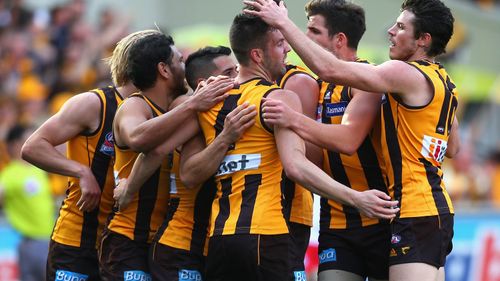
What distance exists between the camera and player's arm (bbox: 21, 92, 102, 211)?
7863mm

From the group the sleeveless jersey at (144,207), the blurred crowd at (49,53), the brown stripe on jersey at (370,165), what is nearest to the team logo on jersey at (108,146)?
the sleeveless jersey at (144,207)

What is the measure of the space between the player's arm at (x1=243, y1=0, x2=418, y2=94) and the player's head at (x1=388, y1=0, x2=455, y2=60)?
370 mm

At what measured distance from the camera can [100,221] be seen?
8.14 metres

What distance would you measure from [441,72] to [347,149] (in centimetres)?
85

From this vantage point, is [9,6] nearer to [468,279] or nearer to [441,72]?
[468,279]

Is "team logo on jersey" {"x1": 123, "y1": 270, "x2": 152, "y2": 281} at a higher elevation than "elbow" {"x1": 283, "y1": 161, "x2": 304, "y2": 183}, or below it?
below

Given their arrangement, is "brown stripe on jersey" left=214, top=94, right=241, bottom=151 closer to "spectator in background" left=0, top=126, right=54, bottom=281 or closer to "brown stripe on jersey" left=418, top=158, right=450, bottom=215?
"brown stripe on jersey" left=418, top=158, right=450, bottom=215

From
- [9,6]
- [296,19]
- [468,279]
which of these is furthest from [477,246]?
[9,6]

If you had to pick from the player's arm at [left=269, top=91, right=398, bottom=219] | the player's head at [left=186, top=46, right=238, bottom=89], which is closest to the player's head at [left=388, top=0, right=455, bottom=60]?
the player's arm at [left=269, top=91, right=398, bottom=219]

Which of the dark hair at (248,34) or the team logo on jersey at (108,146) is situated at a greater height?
the dark hair at (248,34)

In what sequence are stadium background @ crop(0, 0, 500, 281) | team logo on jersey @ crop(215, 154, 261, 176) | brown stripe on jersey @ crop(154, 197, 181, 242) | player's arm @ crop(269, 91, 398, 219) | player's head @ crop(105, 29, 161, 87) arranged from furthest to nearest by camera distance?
1. stadium background @ crop(0, 0, 500, 281)
2. player's head @ crop(105, 29, 161, 87)
3. brown stripe on jersey @ crop(154, 197, 181, 242)
4. team logo on jersey @ crop(215, 154, 261, 176)
5. player's arm @ crop(269, 91, 398, 219)

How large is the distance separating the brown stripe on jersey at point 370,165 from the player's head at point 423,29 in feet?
2.38

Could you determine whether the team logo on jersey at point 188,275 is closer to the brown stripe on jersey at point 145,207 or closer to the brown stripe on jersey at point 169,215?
the brown stripe on jersey at point 169,215

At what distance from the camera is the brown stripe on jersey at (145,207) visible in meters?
7.61
